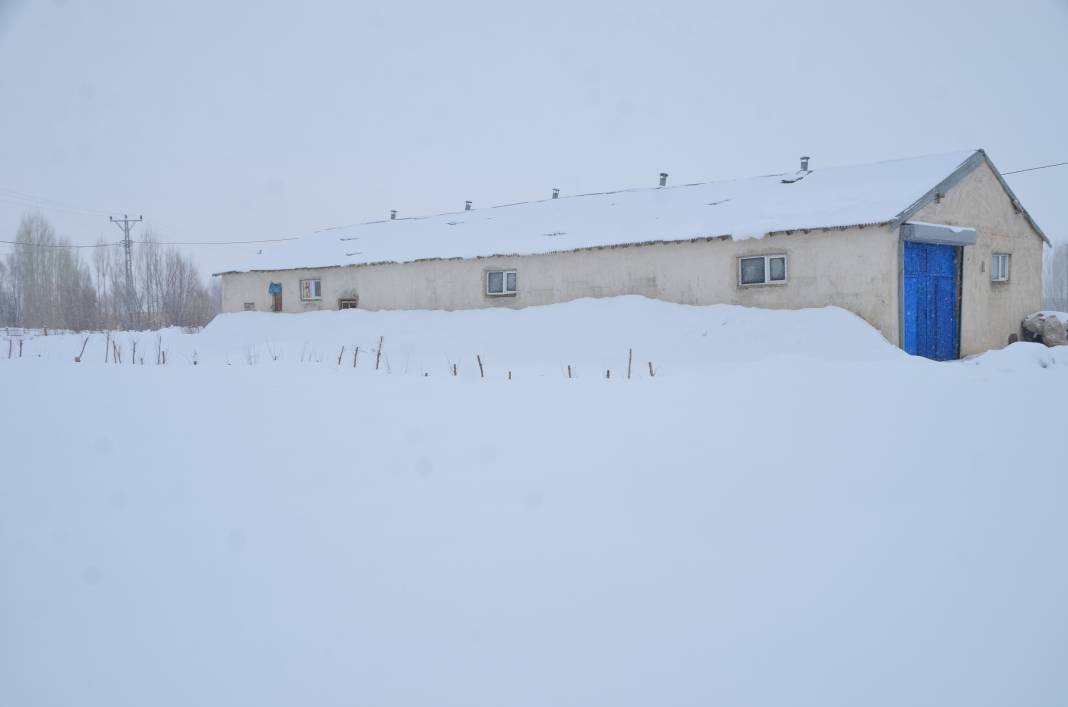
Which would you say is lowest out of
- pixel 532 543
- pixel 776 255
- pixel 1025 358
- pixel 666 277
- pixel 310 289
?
pixel 532 543

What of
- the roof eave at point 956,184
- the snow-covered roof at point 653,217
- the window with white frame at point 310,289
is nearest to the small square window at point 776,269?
the snow-covered roof at point 653,217

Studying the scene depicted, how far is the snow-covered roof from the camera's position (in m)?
15.3

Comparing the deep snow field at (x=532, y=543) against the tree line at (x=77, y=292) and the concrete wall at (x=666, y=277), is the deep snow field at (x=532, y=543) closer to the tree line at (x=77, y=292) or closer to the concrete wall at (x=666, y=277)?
the concrete wall at (x=666, y=277)

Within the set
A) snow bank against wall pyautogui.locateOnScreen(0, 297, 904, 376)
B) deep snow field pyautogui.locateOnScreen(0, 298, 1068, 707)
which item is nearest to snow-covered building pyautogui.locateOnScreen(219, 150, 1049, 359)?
snow bank against wall pyautogui.locateOnScreen(0, 297, 904, 376)

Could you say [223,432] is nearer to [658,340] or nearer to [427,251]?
[658,340]

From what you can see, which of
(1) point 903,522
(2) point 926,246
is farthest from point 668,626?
(2) point 926,246

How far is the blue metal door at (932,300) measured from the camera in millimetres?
14719

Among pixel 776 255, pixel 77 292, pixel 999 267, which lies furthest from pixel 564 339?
pixel 77 292

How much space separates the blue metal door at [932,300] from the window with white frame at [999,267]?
6.79ft

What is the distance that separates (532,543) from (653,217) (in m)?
15.4

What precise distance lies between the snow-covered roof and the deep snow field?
723cm

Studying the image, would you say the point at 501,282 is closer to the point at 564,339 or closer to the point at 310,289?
the point at 564,339

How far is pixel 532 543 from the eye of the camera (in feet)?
15.3

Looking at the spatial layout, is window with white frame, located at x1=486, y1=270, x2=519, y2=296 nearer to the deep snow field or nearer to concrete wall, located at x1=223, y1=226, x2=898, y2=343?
concrete wall, located at x1=223, y1=226, x2=898, y2=343
